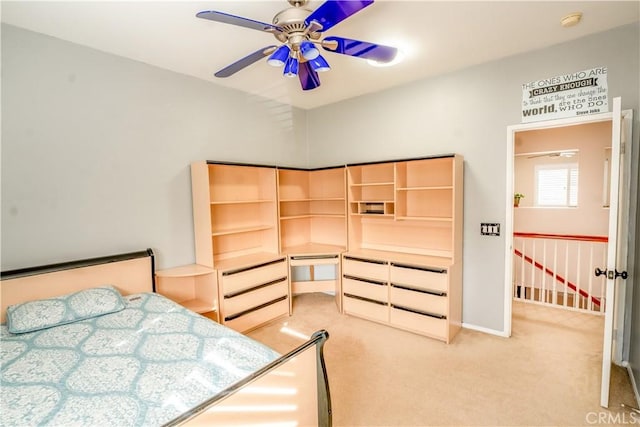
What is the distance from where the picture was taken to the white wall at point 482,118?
7.85 ft

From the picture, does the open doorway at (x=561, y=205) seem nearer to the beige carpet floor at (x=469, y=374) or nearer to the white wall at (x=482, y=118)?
the beige carpet floor at (x=469, y=374)

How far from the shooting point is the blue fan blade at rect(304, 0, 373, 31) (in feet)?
4.58

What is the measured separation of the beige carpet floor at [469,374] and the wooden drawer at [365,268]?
0.53 meters

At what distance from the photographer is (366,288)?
3359 mm

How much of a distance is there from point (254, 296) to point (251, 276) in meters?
0.22

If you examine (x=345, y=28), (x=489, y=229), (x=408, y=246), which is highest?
(x=345, y=28)

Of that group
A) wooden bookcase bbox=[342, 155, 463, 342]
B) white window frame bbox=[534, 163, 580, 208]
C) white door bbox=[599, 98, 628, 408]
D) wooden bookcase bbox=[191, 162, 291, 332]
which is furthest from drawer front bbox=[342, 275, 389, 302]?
white window frame bbox=[534, 163, 580, 208]

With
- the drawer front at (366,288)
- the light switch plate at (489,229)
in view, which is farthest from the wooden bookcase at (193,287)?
the light switch plate at (489,229)

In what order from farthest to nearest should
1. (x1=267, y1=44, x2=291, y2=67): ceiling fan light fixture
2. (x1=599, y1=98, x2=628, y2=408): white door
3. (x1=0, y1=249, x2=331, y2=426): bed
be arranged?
(x1=599, y1=98, x2=628, y2=408): white door, (x1=267, y1=44, x2=291, y2=67): ceiling fan light fixture, (x1=0, y1=249, x2=331, y2=426): bed

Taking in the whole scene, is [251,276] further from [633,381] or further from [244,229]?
[633,381]

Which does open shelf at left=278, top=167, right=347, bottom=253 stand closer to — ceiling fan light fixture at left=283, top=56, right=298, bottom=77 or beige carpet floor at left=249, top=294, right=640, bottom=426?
beige carpet floor at left=249, top=294, right=640, bottom=426

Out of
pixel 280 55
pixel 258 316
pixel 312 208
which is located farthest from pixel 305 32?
pixel 312 208

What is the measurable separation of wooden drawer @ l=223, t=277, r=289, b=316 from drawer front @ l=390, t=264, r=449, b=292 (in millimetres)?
1245

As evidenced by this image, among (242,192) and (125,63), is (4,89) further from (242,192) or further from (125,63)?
(242,192)
